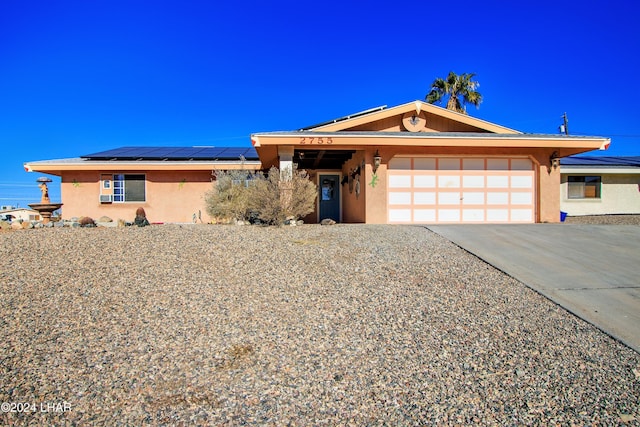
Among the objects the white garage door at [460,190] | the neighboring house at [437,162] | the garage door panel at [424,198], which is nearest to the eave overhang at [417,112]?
the neighboring house at [437,162]

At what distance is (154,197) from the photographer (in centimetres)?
1559

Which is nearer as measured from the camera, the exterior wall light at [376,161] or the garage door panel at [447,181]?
the exterior wall light at [376,161]

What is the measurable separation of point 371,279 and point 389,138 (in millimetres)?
6830

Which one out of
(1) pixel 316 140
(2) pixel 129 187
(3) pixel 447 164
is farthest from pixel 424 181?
(2) pixel 129 187

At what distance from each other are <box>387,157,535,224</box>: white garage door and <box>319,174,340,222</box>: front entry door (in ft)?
16.0

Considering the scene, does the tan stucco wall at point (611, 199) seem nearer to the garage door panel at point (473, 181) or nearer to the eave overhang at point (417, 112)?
the eave overhang at point (417, 112)

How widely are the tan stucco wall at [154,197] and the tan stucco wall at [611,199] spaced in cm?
1611

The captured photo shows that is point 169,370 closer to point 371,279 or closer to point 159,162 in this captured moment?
point 371,279

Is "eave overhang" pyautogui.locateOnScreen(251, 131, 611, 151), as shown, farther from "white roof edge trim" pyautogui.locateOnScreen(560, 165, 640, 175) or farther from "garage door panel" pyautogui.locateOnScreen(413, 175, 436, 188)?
"white roof edge trim" pyautogui.locateOnScreen(560, 165, 640, 175)

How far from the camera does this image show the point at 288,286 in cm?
527

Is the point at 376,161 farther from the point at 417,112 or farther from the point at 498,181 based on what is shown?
the point at 498,181

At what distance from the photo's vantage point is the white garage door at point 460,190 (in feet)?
40.2

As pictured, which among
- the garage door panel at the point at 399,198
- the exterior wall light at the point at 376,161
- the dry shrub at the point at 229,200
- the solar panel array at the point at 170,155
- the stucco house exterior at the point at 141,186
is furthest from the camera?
the solar panel array at the point at 170,155

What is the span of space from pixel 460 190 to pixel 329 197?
5.95 meters
